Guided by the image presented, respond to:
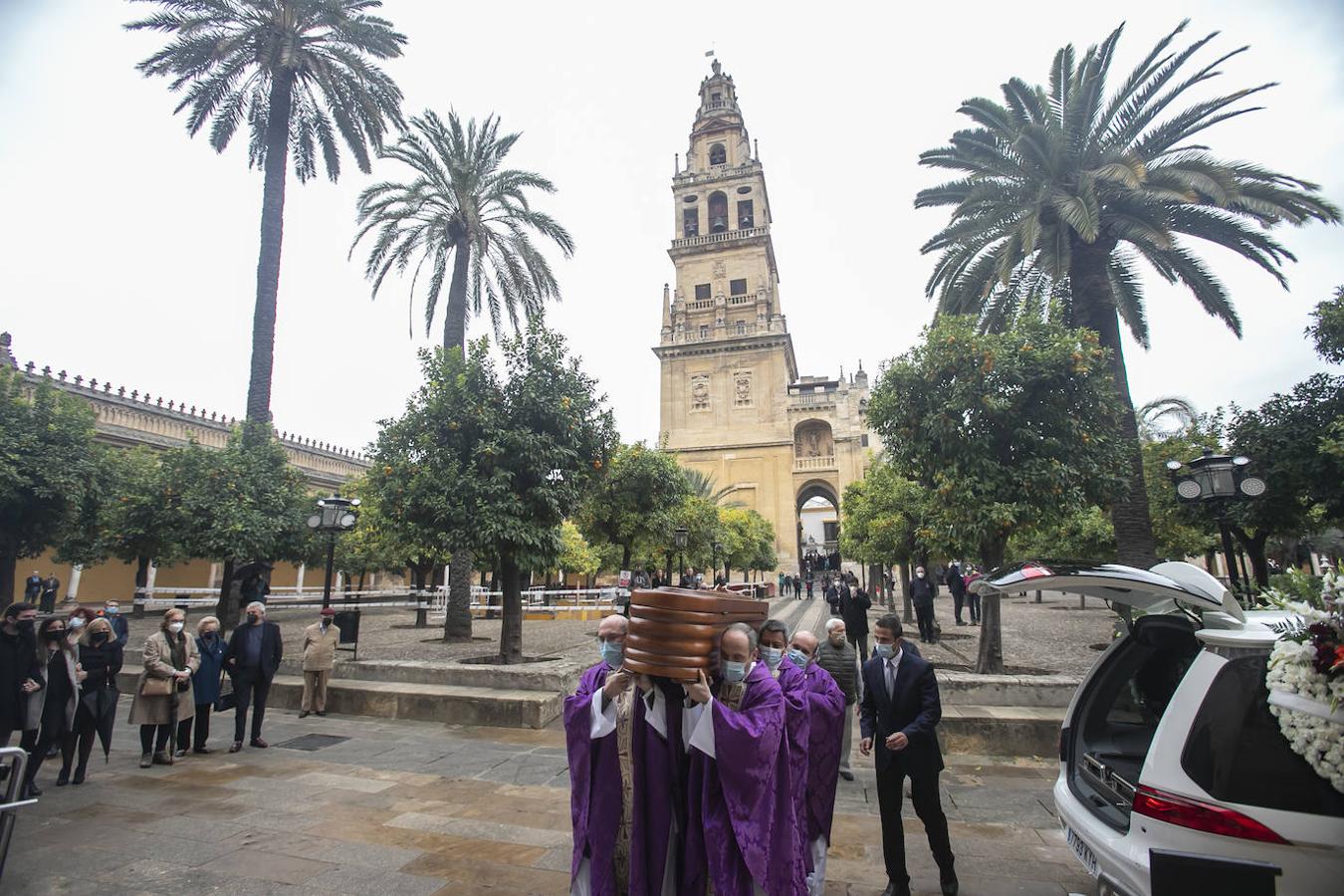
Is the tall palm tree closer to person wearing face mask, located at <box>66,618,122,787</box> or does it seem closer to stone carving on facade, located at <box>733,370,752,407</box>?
person wearing face mask, located at <box>66,618,122,787</box>

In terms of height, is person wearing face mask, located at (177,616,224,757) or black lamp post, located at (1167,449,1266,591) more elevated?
black lamp post, located at (1167,449,1266,591)

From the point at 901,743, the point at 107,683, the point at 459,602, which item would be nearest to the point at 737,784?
the point at 901,743

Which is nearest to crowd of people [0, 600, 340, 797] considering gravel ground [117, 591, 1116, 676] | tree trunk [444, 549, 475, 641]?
gravel ground [117, 591, 1116, 676]

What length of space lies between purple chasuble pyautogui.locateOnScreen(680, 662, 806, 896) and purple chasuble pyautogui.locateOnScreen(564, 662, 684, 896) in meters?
0.13

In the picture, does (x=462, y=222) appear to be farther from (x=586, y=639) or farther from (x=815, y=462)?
(x=815, y=462)

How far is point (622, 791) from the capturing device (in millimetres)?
3141

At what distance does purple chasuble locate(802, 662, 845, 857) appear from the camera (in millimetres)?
3777

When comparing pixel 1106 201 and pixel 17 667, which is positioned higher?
pixel 1106 201

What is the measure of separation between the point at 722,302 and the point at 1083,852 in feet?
171

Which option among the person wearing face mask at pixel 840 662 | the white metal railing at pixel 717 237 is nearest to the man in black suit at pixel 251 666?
the person wearing face mask at pixel 840 662

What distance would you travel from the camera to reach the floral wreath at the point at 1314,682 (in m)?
2.33

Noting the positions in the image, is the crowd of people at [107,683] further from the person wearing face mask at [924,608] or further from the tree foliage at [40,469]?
the person wearing face mask at [924,608]

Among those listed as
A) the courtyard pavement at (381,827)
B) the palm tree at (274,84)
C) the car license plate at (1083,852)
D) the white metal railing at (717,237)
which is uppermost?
the white metal railing at (717,237)

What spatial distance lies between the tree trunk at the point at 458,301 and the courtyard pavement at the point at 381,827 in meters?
12.0
